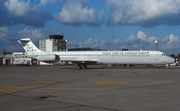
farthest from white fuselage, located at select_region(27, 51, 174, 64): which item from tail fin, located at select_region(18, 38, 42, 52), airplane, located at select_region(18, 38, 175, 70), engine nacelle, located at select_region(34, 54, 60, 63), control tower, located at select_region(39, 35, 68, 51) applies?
control tower, located at select_region(39, 35, 68, 51)

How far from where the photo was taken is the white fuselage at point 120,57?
4116 cm

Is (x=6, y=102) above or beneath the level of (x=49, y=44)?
beneath

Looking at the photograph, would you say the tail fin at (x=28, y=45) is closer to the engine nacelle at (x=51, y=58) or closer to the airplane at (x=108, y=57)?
the airplane at (x=108, y=57)

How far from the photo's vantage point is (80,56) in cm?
4566

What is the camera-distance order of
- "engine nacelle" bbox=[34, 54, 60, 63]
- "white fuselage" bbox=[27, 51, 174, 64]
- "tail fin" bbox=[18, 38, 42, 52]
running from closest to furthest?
1. "white fuselage" bbox=[27, 51, 174, 64]
2. "engine nacelle" bbox=[34, 54, 60, 63]
3. "tail fin" bbox=[18, 38, 42, 52]

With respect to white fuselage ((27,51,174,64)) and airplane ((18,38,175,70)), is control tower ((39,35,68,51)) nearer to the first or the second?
airplane ((18,38,175,70))

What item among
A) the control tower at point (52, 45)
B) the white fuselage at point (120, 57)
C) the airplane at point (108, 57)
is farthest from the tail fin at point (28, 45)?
the control tower at point (52, 45)

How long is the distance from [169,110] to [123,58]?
34.0m

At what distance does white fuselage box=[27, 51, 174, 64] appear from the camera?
4116cm

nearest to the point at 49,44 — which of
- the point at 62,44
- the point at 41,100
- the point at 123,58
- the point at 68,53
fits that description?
the point at 62,44

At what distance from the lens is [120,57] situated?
140ft

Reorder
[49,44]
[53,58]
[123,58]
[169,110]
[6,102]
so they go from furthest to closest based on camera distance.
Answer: [49,44] → [53,58] → [123,58] → [6,102] → [169,110]

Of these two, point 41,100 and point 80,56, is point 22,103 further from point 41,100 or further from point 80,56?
point 80,56

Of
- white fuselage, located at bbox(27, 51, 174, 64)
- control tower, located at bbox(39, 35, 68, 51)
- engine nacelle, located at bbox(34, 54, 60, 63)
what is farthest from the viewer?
control tower, located at bbox(39, 35, 68, 51)
